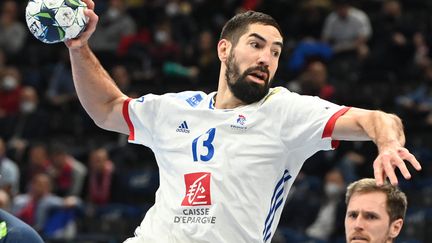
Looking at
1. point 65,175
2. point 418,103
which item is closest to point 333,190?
point 418,103

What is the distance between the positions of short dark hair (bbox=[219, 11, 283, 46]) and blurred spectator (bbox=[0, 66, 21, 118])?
1288 centimetres

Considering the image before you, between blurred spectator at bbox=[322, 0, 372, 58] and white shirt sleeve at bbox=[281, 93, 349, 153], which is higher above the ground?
blurred spectator at bbox=[322, 0, 372, 58]

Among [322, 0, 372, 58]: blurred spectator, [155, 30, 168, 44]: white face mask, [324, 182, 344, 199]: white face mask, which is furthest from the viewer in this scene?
[155, 30, 168, 44]: white face mask

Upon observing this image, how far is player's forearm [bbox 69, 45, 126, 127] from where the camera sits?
6.93 metres

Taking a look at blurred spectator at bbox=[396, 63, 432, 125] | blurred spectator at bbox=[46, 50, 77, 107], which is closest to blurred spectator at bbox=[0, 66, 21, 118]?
blurred spectator at bbox=[46, 50, 77, 107]

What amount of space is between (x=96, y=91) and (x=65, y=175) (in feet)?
32.0

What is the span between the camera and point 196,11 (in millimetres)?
21188

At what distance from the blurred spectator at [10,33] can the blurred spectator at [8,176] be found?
5.29m

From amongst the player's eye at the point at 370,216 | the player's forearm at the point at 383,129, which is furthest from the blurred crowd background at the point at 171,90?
the player's forearm at the point at 383,129

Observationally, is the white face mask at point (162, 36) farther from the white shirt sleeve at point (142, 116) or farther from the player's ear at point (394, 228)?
the player's ear at point (394, 228)

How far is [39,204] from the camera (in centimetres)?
1523

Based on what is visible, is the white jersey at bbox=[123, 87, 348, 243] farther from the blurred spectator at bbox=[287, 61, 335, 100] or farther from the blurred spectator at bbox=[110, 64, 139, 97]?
the blurred spectator at bbox=[110, 64, 139, 97]

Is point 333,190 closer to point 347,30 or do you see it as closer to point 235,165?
point 347,30

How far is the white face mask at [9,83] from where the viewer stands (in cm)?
1884
